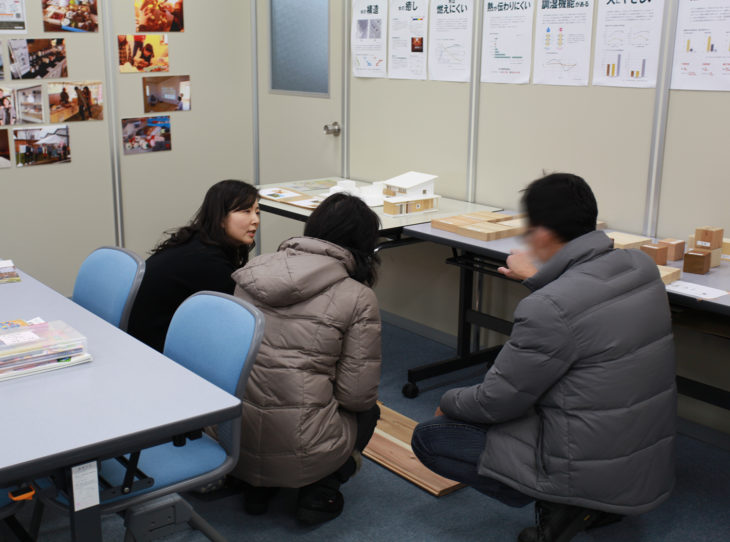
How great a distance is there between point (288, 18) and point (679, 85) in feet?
8.10

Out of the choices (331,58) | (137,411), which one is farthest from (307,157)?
(137,411)

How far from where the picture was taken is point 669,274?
8.32 feet

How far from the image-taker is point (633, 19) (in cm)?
306

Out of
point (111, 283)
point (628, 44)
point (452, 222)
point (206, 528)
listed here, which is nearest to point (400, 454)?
point (206, 528)

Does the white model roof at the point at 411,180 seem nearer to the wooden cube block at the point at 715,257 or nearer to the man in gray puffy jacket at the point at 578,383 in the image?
the wooden cube block at the point at 715,257

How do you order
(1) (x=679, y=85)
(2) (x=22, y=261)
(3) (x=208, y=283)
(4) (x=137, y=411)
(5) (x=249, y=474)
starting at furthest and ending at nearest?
1. (2) (x=22, y=261)
2. (1) (x=679, y=85)
3. (3) (x=208, y=283)
4. (5) (x=249, y=474)
5. (4) (x=137, y=411)

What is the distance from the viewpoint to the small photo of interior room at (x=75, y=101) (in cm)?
431

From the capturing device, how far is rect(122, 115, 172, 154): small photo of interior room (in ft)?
15.1

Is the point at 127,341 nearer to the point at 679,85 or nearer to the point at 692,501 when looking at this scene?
the point at 692,501

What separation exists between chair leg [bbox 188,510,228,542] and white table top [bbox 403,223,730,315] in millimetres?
1293

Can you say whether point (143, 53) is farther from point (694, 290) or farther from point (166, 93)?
point (694, 290)

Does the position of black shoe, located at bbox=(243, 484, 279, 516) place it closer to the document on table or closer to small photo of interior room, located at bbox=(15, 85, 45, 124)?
the document on table

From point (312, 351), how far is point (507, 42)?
1.96 m

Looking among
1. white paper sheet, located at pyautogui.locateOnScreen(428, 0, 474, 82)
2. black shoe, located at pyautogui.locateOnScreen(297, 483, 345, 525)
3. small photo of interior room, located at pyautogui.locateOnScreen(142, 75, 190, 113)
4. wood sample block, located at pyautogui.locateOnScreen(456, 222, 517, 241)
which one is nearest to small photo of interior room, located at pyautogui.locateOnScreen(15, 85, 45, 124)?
small photo of interior room, located at pyautogui.locateOnScreen(142, 75, 190, 113)
